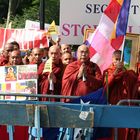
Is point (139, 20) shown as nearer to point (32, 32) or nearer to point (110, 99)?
point (110, 99)

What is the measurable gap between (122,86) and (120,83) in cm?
4

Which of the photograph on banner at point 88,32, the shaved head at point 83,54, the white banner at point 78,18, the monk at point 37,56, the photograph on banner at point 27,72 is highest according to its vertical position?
the white banner at point 78,18

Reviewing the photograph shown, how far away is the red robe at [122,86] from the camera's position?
6.87 meters

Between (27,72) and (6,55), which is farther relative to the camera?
(6,55)

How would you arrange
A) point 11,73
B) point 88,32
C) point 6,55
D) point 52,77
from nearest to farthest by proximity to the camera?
1. point 11,73
2. point 52,77
3. point 6,55
4. point 88,32

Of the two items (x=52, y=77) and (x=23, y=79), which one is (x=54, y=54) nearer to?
(x=52, y=77)

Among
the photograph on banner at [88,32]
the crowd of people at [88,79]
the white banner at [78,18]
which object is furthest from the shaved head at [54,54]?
the white banner at [78,18]

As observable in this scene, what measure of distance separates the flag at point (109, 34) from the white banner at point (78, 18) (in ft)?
2.85

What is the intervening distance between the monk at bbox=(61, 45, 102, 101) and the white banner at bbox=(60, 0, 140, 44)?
1.91 m

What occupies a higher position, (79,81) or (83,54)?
(83,54)

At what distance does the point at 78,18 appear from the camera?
9.06m

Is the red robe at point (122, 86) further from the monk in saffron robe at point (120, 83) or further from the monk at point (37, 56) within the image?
the monk at point (37, 56)

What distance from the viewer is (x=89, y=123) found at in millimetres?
4926

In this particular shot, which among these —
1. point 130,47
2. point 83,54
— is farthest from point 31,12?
point 83,54
